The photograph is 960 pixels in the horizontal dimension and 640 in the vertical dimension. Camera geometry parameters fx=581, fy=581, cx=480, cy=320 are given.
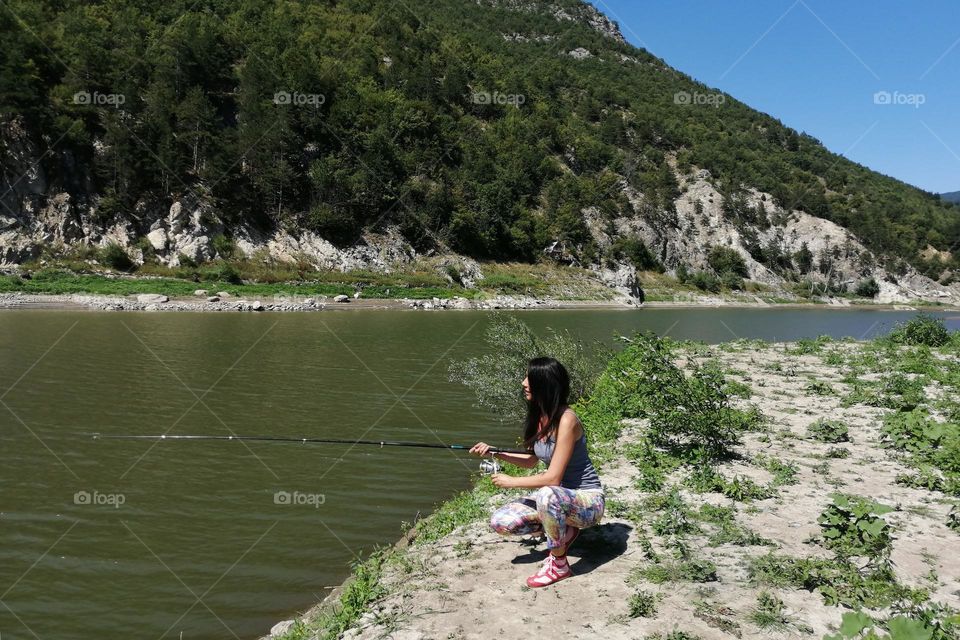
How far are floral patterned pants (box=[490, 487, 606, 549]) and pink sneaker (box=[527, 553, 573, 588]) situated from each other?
0.49 feet

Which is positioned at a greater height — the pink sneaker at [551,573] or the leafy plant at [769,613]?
the leafy plant at [769,613]

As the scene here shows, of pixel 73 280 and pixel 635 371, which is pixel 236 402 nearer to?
pixel 635 371

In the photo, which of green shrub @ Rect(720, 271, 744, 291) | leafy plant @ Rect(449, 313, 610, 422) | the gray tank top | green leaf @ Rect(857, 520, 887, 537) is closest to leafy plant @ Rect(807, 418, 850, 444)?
green leaf @ Rect(857, 520, 887, 537)

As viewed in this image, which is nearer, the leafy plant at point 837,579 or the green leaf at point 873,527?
the leafy plant at point 837,579

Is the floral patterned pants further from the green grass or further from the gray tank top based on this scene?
the green grass

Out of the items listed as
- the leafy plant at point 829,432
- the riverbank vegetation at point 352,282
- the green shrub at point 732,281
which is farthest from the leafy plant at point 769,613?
the green shrub at point 732,281

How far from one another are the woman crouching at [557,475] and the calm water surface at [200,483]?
2845 mm

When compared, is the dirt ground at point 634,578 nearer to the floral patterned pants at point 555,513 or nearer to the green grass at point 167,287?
the floral patterned pants at point 555,513

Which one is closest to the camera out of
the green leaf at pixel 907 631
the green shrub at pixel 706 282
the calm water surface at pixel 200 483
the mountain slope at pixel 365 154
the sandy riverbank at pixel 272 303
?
the green leaf at pixel 907 631

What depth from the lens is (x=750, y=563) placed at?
5.06 metres

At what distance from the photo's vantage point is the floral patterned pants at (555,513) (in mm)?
4941

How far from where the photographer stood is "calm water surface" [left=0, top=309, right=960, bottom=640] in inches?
239

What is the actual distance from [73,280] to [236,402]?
128 feet

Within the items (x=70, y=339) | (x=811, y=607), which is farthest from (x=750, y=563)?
(x=70, y=339)
